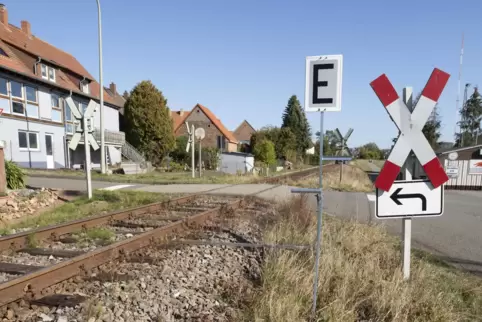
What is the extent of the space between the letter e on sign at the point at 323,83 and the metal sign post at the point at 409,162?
0.54 metres

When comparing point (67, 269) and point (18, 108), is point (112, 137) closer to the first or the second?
point (18, 108)

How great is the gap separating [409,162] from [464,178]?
71.2 feet

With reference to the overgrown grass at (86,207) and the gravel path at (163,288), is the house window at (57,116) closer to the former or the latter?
the overgrown grass at (86,207)

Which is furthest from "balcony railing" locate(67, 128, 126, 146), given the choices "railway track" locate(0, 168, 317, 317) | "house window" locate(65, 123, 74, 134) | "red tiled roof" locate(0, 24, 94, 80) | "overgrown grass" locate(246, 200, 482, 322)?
"overgrown grass" locate(246, 200, 482, 322)

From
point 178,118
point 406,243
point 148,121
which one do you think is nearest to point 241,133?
point 178,118

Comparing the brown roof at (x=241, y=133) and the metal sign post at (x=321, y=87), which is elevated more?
the brown roof at (x=241, y=133)

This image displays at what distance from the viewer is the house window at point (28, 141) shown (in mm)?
23500

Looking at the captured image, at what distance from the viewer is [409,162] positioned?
3.81 meters

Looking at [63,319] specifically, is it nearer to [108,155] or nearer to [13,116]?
[13,116]

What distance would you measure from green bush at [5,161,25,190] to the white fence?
75.8 ft

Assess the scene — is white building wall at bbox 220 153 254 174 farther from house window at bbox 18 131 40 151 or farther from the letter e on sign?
the letter e on sign

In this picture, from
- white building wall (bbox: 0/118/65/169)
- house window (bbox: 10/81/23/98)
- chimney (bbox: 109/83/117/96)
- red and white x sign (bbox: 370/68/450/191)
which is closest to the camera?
red and white x sign (bbox: 370/68/450/191)

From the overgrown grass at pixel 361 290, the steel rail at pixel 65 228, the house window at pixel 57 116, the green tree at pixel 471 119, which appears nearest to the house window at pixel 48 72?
the house window at pixel 57 116

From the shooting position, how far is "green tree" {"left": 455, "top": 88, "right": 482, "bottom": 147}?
6062 centimetres
